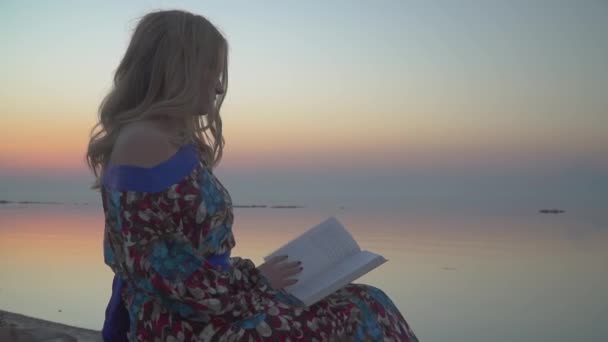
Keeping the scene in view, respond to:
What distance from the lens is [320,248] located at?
2.09m

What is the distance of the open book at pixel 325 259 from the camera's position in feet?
6.18

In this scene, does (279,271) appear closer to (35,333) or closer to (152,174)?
(152,174)

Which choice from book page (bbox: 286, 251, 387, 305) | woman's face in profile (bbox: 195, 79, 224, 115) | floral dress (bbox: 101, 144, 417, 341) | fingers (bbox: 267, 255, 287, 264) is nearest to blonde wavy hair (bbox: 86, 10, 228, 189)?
woman's face in profile (bbox: 195, 79, 224, 115)

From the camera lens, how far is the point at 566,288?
11250 mm

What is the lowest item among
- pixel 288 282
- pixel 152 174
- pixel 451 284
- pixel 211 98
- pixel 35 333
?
pixel 451 284

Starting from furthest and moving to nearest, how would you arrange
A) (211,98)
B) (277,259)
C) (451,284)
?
(451,284)
(277,259)
(211,98)

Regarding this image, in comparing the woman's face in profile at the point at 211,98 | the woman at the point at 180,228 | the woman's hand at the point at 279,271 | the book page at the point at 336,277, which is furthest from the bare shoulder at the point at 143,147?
the book page at the point at 336,277

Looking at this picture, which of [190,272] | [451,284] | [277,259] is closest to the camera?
[190,272]

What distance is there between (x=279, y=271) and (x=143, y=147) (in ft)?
1.82

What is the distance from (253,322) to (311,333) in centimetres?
16

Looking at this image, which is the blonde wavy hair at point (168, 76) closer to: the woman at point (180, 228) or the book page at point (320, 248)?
the woman at point (180, 228)

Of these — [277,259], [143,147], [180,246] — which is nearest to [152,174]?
[143,147]

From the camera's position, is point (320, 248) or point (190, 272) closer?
point (190, 272)

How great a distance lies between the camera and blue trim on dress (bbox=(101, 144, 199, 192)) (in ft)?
5.57
